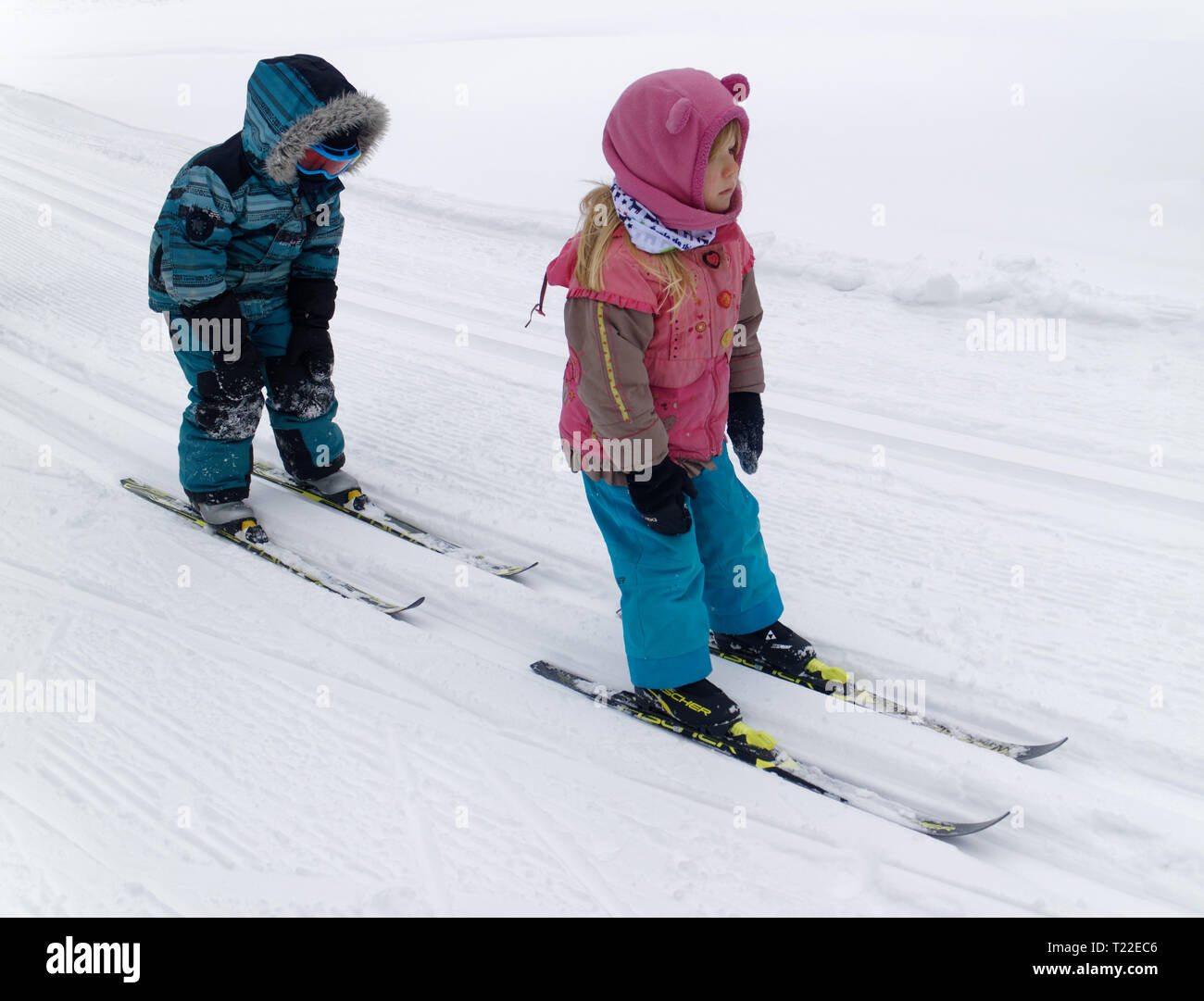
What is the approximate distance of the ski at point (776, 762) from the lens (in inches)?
88.6

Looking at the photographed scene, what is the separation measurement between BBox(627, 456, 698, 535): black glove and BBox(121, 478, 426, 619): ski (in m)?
1.00

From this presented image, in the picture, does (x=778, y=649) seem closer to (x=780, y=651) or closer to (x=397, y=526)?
(x=780, y=651)

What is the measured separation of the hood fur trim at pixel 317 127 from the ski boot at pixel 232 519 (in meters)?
1.19

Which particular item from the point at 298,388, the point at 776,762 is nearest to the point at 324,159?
the point at 298,388

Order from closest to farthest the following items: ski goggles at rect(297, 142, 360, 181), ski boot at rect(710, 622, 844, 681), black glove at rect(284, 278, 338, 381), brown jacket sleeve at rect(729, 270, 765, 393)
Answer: brown jacket sleeve at rect(729, 270, 765, 393), ski boot at rect(710, 622, 844, 681), ski goggles at rect(297, 142, 360, 181), black glove at rect(284, 278, 338, 381)

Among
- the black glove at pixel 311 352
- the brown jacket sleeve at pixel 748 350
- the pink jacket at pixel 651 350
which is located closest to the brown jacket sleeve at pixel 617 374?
the pink jacket at pixel 651 350

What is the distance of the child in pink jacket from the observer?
2.05 meters

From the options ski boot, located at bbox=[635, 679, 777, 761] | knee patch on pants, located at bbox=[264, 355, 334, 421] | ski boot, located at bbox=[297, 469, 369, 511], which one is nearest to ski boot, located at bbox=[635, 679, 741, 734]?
ski boot, located at bbox=[635, 679, 777, 761]

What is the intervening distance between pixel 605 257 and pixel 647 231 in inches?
4.6

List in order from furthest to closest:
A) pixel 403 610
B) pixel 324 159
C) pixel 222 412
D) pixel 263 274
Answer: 1. pixel 222 412
2. pixel 263 274
3. pixel 403 610
4. pixel 324 159

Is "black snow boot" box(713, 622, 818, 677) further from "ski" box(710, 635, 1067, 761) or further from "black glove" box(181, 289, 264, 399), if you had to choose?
"black glove" box(181, 289, 264, 399)

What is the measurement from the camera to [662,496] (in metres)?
2.28

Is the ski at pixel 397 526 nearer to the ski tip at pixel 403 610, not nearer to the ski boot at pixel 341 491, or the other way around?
the ski boot at pixel 341 491
